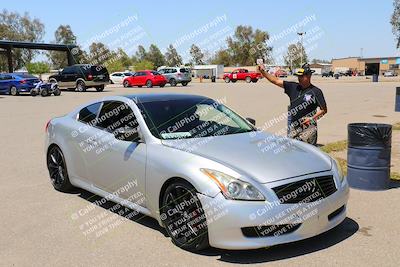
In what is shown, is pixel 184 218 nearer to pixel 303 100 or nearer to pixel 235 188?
pixel 235 188

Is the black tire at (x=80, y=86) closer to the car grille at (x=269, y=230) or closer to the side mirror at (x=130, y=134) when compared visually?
the side mirror at (x=130, y=134)

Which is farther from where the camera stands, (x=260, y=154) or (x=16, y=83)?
(x=16, y=83)

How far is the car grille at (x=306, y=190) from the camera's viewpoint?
161 inches

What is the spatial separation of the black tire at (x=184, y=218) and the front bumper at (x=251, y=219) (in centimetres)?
12

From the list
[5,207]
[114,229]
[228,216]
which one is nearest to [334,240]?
[228,216]

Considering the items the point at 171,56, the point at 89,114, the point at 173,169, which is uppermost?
the point at 89,114

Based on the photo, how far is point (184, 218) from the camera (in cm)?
441

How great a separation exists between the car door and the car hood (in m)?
0.45

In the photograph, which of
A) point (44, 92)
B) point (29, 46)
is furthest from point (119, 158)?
point (29, 46)

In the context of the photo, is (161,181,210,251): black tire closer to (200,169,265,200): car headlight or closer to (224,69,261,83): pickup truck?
(200,169,265,200): car headlight

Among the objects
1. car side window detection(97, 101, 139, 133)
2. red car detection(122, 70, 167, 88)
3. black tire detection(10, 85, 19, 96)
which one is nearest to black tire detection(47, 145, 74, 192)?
car side window detection(97, 101, 139, 133)

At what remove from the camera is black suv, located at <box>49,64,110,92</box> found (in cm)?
3222

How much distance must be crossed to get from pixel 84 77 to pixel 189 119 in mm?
28136

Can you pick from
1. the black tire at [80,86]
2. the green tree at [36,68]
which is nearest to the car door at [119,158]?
the black tire at [80,86]
